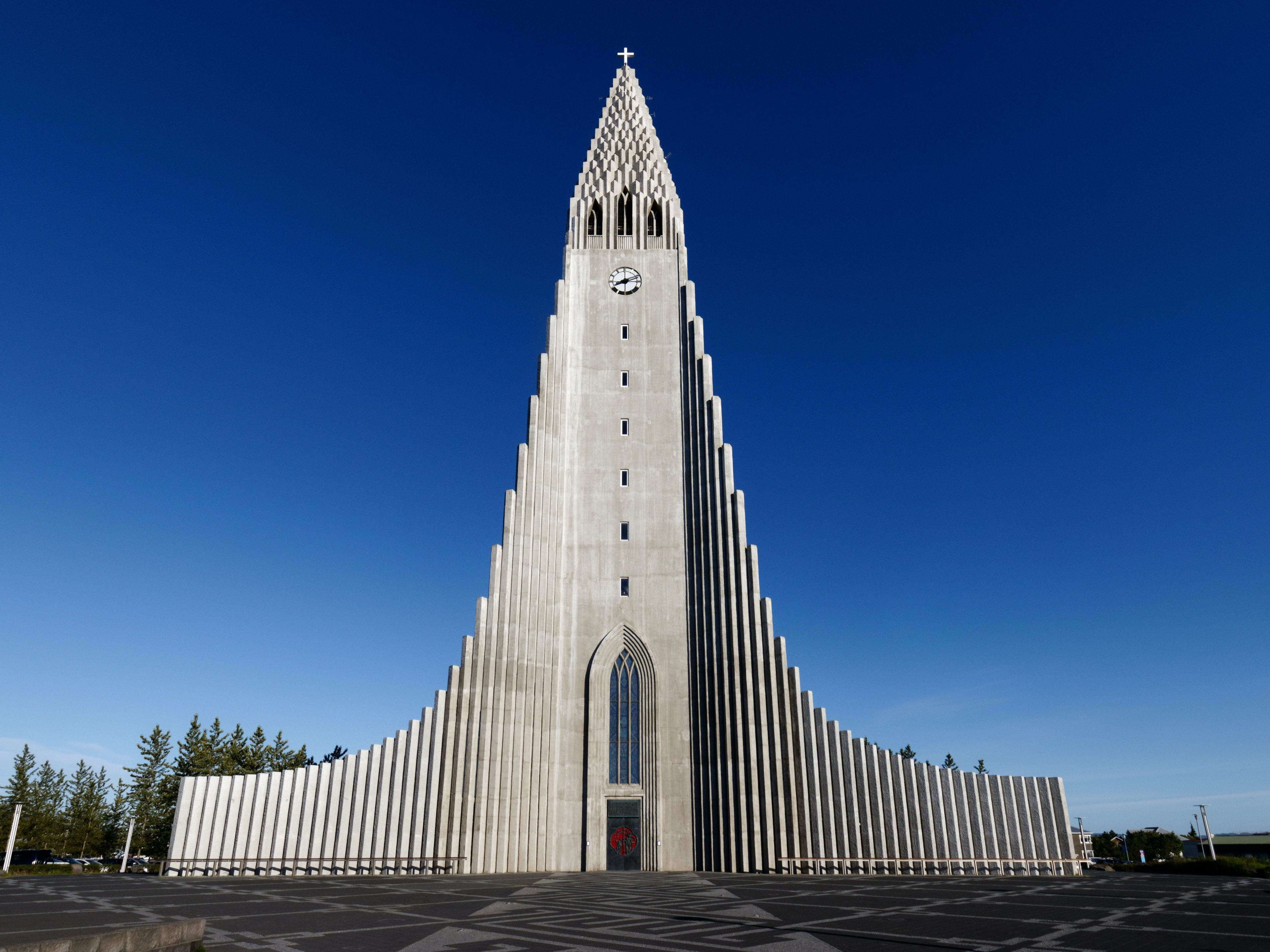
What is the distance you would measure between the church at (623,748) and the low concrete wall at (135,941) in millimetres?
23698

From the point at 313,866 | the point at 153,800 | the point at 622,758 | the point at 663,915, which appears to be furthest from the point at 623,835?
the point at 153,800

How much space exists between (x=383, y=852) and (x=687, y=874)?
12.0m

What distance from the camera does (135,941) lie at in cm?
659

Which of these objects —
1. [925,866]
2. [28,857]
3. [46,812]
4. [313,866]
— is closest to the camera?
[925,866]

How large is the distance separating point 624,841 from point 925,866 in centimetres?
1216

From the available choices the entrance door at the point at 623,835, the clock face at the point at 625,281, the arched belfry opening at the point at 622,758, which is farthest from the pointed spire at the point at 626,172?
the entrance door at the point at 623,835

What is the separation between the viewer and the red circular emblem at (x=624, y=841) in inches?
1244

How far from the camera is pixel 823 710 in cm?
3127

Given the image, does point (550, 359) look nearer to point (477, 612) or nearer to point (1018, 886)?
point (477, 612)

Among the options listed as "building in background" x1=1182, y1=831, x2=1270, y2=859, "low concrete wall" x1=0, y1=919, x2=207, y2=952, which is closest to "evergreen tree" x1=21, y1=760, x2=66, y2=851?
"low concrete wall" x1=0, y1=919, x2=207, y2=952

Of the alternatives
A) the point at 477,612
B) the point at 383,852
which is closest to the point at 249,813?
the point at 383,852

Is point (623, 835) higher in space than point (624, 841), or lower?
higher

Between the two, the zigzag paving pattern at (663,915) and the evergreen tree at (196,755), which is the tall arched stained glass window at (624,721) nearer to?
the zigzag paving pattern at (663,915)

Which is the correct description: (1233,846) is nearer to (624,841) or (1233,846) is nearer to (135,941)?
(624,841)
